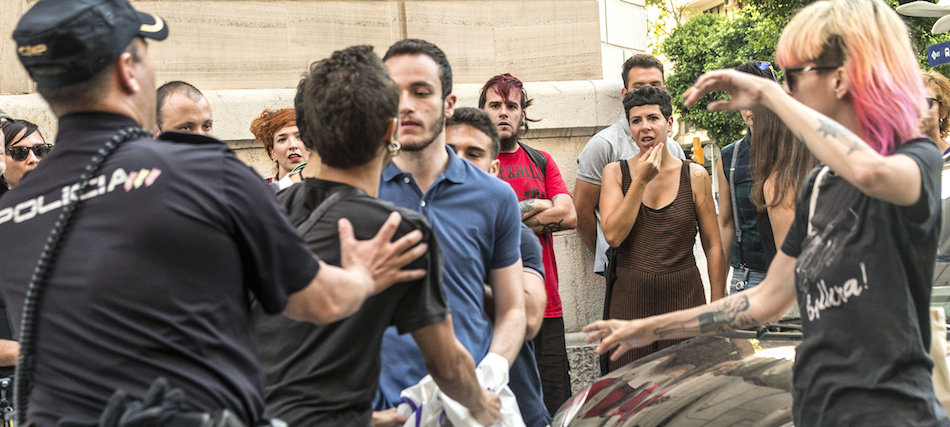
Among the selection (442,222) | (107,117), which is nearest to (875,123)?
(442,222)

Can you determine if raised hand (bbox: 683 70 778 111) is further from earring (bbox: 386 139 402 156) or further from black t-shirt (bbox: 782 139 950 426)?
earring (bbox: 386 139 402 156)

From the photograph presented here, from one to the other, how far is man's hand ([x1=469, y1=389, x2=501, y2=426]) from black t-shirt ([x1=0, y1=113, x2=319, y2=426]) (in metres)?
1.03

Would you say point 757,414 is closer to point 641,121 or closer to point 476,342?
point 476,342

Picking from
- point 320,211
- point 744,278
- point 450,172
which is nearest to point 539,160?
point 744,278

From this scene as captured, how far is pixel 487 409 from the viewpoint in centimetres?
299

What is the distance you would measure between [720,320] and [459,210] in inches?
38.9

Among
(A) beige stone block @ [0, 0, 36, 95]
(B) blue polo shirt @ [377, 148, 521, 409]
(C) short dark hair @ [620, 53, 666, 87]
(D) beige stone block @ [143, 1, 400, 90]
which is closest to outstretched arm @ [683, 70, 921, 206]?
(B) blue polo shirt @ [377, 148, 521, 409]

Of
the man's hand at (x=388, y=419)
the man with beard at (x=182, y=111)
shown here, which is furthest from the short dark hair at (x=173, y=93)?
the man's hand at (x=388, y=419)

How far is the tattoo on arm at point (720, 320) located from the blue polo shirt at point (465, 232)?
678 millimetres

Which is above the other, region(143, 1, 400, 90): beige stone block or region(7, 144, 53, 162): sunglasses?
region(143, 1, 400, 90): beige stone block

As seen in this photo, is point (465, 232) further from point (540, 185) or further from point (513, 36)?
point (513, 36)

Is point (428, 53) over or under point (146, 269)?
over

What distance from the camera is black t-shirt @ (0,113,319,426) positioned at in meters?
1.89

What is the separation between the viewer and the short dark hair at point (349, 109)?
2.49 metres
